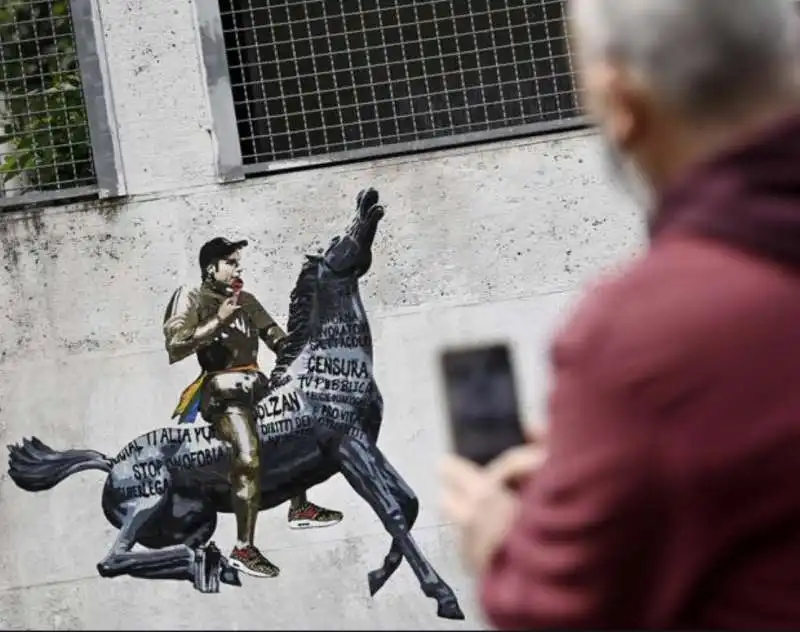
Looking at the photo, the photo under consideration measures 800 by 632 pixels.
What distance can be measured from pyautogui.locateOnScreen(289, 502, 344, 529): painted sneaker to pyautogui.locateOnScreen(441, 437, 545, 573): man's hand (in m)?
4.40

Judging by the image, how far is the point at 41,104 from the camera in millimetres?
6102

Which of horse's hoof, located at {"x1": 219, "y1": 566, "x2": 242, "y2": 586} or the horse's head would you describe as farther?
the horse's head

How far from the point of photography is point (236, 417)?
5.78 meters

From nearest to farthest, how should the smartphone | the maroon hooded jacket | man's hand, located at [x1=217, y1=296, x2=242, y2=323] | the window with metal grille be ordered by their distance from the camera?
the maroon hooded jacket, the smartphone, man's hand, located at [x1=217, y1=296, x2=242, y2=323], the window with metal grille

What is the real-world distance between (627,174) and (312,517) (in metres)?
4.42

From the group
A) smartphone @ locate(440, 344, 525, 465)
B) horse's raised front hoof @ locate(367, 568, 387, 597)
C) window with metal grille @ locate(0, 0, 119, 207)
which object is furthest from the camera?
window with metal grille @ locate(0, 0, 119, 207)

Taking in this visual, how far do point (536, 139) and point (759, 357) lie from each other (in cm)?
490

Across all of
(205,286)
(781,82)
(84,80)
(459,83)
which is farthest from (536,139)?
(781,82)

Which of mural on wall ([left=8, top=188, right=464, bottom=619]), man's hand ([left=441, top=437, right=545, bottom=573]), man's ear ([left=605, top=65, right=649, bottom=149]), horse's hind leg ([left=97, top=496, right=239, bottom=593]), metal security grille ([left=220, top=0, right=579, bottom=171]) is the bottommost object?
horse's hind leg ([left=97, top=496, right=239, bottom=593])

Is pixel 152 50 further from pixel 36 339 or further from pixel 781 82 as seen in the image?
pixel 781 82

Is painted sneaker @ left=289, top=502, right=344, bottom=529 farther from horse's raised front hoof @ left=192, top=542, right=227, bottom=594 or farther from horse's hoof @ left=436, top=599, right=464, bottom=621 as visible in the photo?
horse's hoof @ left=436, top=599, right=464, bottom=621

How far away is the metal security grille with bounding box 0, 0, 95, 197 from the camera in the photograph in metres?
6.07

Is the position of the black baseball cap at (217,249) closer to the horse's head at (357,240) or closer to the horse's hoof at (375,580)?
the horse's head at (357,240)

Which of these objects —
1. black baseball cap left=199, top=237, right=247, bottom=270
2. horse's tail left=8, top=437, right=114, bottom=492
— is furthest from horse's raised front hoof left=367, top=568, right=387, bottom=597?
black baseball cap left=199, top=237, right=247, bottom=270
